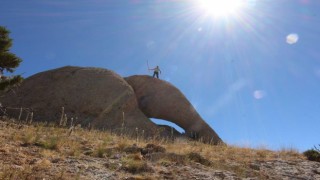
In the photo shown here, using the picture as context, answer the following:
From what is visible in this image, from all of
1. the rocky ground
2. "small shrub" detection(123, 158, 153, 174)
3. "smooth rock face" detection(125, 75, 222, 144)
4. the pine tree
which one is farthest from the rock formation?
"small shrub" detection(123, 158, 153, 174)

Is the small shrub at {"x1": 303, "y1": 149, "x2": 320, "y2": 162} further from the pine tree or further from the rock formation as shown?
the pine tree

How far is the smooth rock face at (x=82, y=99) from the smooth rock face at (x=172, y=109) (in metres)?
3.96

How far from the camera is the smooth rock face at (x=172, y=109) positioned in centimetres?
3503

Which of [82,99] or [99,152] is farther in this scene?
[82,99]

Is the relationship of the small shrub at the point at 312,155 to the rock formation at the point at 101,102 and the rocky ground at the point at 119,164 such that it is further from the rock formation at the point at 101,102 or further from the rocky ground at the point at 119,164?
the rock formation at the point at 101,102

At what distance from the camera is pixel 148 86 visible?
36.6 meters

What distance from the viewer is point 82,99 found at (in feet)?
98.4

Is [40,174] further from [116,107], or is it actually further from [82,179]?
[116,107]

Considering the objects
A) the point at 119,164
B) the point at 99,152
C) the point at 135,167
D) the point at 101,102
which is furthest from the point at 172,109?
the point at 135,167

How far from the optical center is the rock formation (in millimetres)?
29141

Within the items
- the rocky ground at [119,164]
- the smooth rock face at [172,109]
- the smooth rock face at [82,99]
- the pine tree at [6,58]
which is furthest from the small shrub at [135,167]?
the smooth rock face at [172,109]

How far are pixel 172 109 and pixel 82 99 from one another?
8.90m

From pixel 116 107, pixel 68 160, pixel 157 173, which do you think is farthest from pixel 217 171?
pixel 116 107

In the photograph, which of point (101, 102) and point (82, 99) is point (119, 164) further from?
point (82, 99)
